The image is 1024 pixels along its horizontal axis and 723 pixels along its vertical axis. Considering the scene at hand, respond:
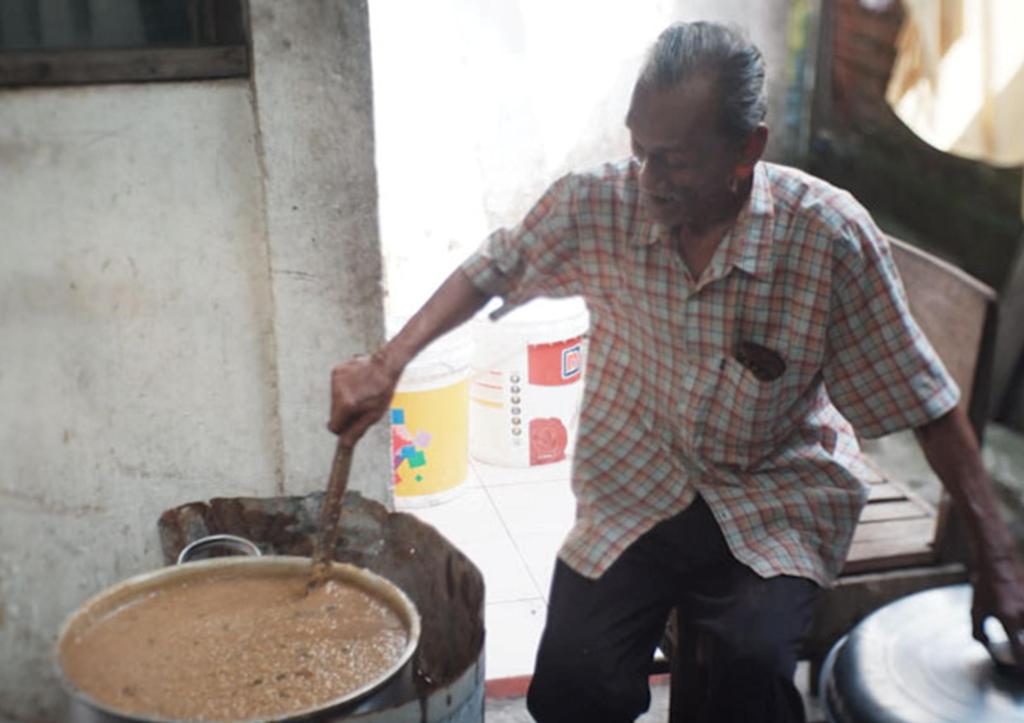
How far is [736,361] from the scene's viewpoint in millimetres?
2674

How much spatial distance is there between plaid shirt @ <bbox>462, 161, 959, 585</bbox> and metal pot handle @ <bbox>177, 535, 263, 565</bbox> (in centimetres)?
79

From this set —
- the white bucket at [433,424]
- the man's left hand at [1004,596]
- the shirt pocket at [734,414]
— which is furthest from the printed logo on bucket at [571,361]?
the man's left hand at [1004,596]

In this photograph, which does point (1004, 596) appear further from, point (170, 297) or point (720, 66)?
point (170, 297)

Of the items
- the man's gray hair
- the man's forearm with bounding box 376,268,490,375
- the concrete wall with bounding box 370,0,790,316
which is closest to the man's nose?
the man's gray hair

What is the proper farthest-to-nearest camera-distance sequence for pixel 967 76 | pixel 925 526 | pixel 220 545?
pixel 967 76
pixel 925 526
pixel 220 545

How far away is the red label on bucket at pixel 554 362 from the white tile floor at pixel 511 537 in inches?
18.6

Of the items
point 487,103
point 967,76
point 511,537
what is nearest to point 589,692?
point 511,537

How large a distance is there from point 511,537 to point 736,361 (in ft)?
7.73

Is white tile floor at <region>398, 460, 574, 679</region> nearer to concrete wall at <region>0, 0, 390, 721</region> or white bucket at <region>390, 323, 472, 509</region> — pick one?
white bucket at <region>390, 323, 472, 509</region>

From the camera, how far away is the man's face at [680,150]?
2.48 meters

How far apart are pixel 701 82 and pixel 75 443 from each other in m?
1.97

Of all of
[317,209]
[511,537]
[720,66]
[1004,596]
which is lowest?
[511,537]

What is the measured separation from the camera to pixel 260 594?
103 inches

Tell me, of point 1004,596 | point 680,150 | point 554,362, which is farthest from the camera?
point 554,362
